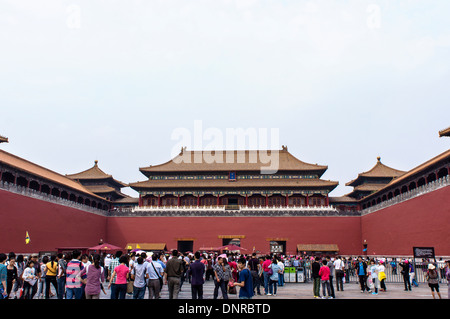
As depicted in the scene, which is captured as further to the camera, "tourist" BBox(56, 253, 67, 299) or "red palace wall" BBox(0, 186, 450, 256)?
"red palace wall" BBox(0, 186, 450, 256)

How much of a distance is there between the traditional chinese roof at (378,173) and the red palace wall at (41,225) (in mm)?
27991

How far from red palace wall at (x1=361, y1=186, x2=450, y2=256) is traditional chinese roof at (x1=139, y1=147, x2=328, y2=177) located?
359 inches

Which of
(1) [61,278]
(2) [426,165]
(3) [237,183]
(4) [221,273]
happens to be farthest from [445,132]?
(1) [61,278]

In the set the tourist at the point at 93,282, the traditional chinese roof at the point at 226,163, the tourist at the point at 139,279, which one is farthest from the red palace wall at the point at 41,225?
the tourist at the point at 93,282

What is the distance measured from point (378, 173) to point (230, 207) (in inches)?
666

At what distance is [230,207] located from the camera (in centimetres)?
3844

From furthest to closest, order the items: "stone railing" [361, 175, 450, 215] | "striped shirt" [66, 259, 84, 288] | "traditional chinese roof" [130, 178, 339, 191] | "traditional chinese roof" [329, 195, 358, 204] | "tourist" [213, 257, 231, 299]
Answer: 1. "traditional chinese roof" [329, 195, 358, 204]
2. "traditional chinese roof" [130, 178, 339, 191]
3. "stone railing" [361, 175, 450, 215]
4. "tourist" [213, 257, 231, 299]
5. "striped shirt" [66, 259, 84, 288]

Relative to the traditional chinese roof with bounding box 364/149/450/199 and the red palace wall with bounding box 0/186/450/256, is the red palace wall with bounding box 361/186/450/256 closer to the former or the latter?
the red palace wall with bounding box 0/186/450/256

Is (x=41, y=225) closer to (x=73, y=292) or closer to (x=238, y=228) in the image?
(x=238, y=228)

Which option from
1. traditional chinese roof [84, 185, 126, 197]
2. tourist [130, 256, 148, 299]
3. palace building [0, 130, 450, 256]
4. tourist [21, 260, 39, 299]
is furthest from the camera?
traditional chinese roof [84, 185, 126, 197]

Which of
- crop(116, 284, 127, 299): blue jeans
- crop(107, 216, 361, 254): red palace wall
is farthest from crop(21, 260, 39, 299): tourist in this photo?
crop(107, 216, 361, 254): red palace wall

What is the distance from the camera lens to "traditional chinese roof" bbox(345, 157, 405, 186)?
135 ft

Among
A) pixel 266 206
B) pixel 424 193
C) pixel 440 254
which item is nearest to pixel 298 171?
pixel 266 206
